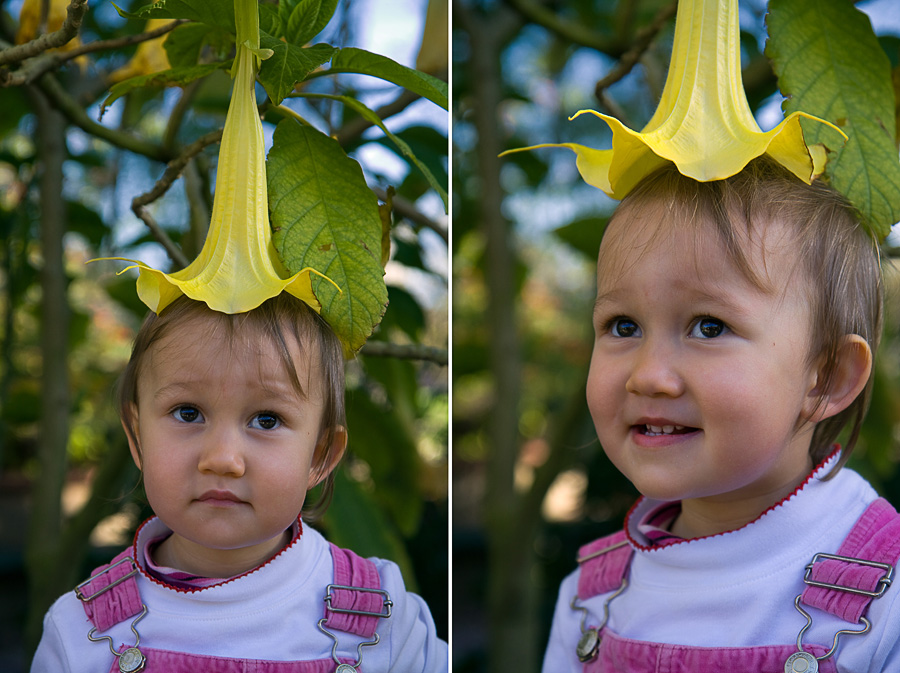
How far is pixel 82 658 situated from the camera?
454 mm

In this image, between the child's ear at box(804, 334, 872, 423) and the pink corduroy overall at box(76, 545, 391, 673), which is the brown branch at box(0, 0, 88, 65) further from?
the child's ear at box(804, 334, 872, 423)

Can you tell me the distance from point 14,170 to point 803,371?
841 mm

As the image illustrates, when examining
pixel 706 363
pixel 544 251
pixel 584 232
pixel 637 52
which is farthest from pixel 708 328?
pixel 544 251

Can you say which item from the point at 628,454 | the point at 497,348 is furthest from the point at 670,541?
the point at 497,348

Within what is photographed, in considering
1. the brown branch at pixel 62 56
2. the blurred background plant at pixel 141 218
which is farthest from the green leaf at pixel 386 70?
the brown branch at pixel 62 56

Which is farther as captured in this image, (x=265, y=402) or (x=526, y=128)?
(x=526, y=128)

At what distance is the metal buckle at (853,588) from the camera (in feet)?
1.44

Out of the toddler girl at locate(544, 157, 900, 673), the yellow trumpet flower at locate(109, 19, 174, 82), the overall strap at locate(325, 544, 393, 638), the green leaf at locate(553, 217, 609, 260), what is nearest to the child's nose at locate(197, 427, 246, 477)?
the overall strap at locate(325, 544, 393, 638)

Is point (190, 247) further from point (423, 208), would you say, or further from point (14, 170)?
point (14, 170)

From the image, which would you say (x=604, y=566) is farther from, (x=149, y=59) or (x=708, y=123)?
(x=149, y=59)

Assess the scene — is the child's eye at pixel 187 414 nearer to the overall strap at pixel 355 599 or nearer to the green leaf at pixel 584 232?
the overall strap at pixel 355 599

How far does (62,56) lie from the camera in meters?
0.54

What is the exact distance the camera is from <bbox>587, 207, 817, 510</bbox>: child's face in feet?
1.48

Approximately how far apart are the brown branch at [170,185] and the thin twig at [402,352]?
0.45 ft
